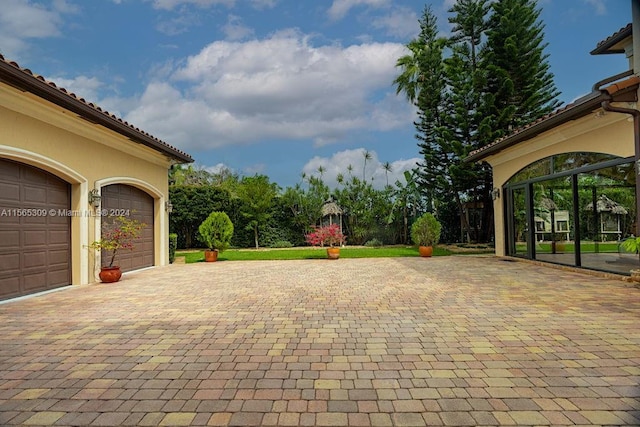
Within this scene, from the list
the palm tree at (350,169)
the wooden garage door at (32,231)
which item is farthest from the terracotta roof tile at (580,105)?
the palm tree at (350,169)

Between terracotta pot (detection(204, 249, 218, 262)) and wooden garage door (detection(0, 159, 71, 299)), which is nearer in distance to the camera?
wooden garage door (detection(0, 159, 71, 299))

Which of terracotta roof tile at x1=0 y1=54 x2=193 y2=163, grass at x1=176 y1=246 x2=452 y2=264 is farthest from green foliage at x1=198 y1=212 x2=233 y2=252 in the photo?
terracotta roof tile at x1=0 y1=54 x2=193 y2=163

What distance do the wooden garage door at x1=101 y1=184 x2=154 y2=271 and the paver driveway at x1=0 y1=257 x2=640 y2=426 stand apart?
3.25m

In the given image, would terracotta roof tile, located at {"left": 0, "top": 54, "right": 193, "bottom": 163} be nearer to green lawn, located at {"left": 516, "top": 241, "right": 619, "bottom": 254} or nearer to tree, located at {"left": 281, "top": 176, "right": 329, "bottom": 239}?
tree, located at {"left": 281, "top": 176, "right": 329, "bottom": 239}

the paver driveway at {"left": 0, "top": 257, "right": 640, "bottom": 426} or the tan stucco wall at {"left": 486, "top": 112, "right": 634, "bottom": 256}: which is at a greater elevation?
the tan stucco wall at {"left": 486, "top": 112, "right": 634, "bottom": 256}

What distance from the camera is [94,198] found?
825 cm

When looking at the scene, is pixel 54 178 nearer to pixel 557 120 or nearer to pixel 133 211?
pixel 133 211

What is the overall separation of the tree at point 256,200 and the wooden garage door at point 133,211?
24.3 feet

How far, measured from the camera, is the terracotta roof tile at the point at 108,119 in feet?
18.3

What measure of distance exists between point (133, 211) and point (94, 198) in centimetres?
224

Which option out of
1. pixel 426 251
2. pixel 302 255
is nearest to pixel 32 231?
pixel 302 255

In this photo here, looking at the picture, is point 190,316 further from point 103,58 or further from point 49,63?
point 103,58

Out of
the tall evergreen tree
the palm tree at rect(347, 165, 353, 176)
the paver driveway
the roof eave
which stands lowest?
the paver driveway

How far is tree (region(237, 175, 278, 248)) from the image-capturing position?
740 inches
